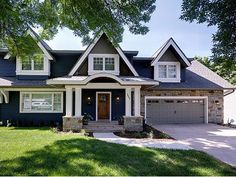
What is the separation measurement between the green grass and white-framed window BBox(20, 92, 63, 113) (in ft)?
27.8

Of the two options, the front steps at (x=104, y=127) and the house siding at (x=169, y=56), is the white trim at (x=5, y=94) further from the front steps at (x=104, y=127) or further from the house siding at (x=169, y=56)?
the house siding at (x=169, y=56)

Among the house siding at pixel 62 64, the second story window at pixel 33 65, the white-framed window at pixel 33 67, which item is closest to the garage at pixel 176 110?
the house siding at pixel 62 64

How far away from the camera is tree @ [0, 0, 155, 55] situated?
1031cm

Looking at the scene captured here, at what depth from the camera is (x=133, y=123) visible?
15164mm

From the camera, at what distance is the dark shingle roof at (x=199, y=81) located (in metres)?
19.4

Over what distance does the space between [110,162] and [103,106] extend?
11.2 meters

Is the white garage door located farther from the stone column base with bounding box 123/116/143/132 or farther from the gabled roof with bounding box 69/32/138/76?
the stone column base with bounding box 123/116/143/132

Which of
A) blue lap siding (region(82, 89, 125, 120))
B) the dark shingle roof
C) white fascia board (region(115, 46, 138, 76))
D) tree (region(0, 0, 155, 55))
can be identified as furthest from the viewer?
the dark shingle roof

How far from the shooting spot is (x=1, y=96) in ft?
59.7

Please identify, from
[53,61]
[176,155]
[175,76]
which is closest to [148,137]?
[176,155]

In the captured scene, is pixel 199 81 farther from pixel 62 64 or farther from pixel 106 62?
pixel 62 64

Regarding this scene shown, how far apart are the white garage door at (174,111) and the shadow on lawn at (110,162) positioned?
10.0 meters

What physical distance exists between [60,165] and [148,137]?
21.8 ft

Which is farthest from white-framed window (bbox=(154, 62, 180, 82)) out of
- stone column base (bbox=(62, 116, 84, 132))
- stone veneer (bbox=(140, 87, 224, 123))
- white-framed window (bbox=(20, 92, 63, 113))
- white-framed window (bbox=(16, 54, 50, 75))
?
white-framed window (bbox=(16, 54, 50, 75))
